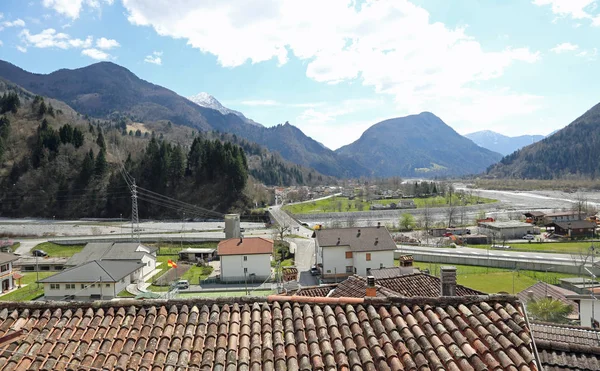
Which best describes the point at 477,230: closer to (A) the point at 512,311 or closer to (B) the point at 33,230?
(A) the point at 512,311

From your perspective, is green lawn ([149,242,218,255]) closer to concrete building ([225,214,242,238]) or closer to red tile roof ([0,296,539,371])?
concrete building ([225,214,242,238])

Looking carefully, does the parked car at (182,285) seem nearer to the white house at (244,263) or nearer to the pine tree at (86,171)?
the white house at (244,263)

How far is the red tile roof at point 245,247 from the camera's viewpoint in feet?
110

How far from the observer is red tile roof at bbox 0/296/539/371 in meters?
3.85

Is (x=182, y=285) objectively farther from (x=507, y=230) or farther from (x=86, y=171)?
(x=86, y=171)

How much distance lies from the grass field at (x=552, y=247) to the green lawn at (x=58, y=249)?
160ft

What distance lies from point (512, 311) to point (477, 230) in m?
59.5

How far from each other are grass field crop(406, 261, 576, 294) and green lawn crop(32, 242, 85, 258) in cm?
4155

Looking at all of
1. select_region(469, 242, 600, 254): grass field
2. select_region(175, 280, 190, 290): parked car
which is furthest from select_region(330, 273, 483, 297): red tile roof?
select_region(469, 242, 600, 254): grass field

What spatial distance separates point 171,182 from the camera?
3201 inches

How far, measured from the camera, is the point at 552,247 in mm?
45188

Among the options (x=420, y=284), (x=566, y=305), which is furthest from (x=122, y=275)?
(x=566, y=305)

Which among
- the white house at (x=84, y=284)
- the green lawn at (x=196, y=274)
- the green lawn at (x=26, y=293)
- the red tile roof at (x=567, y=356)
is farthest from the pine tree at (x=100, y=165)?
the red tile roof at (x=567, y=356)

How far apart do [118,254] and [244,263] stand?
12.5 m
